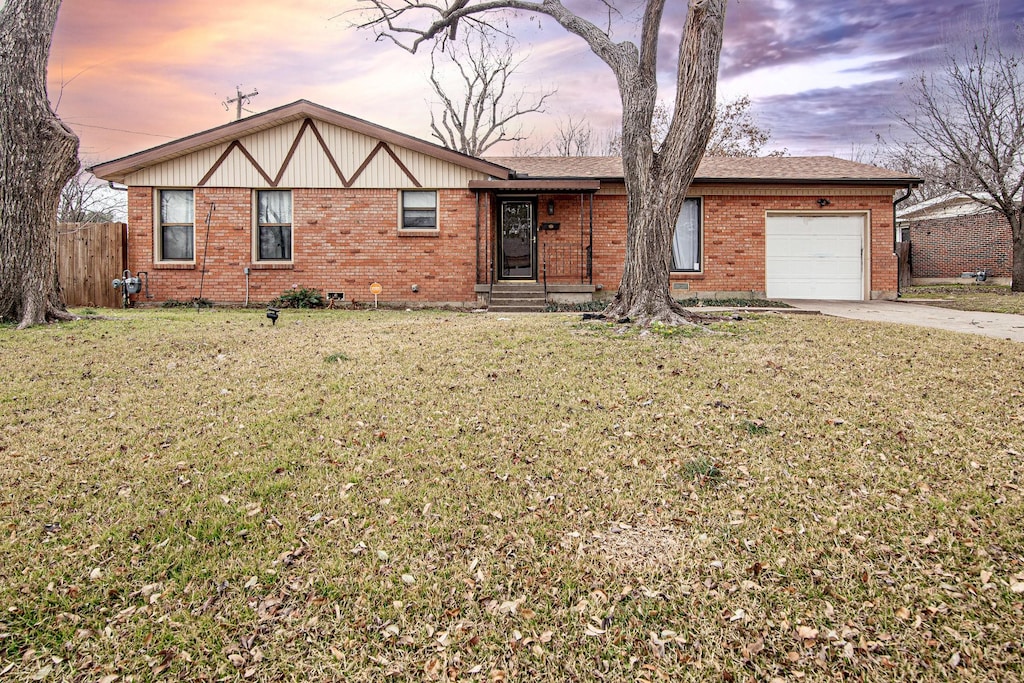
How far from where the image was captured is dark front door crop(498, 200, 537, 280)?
14867mm

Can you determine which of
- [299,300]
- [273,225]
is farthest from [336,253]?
[273,225]

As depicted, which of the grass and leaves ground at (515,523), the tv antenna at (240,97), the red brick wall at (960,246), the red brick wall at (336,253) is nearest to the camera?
the grass and leaves ground at (515,523)

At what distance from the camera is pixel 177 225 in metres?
13.9

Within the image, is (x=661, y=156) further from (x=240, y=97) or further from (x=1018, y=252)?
(x=240, y=97)

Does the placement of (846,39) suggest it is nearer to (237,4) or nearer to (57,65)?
(237,4)

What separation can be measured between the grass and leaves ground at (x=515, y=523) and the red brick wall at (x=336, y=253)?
26.1ft

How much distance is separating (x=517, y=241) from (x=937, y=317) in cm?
903

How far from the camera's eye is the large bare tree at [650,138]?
7812 millimetres

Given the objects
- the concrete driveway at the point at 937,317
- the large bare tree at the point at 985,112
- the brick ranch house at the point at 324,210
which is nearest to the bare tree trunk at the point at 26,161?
the brick ranch house at the point at 324,210

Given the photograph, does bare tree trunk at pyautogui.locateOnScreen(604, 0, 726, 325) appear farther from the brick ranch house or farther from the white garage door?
the white garage door

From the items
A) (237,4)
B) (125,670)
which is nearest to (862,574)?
(125,670)

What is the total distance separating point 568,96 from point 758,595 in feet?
99.2

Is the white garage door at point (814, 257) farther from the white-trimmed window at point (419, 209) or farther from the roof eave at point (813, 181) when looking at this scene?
the white-trimmed window at point (419, 209)

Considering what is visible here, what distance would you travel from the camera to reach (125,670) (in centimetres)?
235
